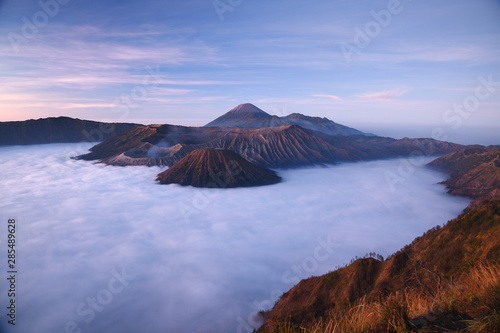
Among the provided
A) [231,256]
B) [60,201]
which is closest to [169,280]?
[231,256]

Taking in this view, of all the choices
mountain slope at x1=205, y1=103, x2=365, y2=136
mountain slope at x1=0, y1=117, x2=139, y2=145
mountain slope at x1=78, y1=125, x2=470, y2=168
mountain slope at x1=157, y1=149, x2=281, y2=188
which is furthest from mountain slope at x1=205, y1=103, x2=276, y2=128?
mountain slope at x1=157, y1=149, x2=281, y2=188

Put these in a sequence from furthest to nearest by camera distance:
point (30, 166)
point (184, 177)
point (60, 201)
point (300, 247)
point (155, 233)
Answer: point (30, 166) → point (184, 177) → point (60, 201) → point (155, 233) → point (300, 247)

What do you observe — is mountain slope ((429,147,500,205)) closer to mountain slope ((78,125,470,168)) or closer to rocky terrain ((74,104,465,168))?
mountain slope ((78,125,470,168))

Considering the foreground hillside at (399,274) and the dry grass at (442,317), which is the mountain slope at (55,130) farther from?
the dry grass at (442,317)

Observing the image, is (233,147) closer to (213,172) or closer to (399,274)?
(213,172)

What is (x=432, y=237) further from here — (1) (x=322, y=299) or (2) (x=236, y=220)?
(2) (x=236, y=220)

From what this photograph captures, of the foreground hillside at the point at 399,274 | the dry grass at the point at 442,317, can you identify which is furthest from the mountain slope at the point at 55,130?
the dry grass at the point at 442,317
